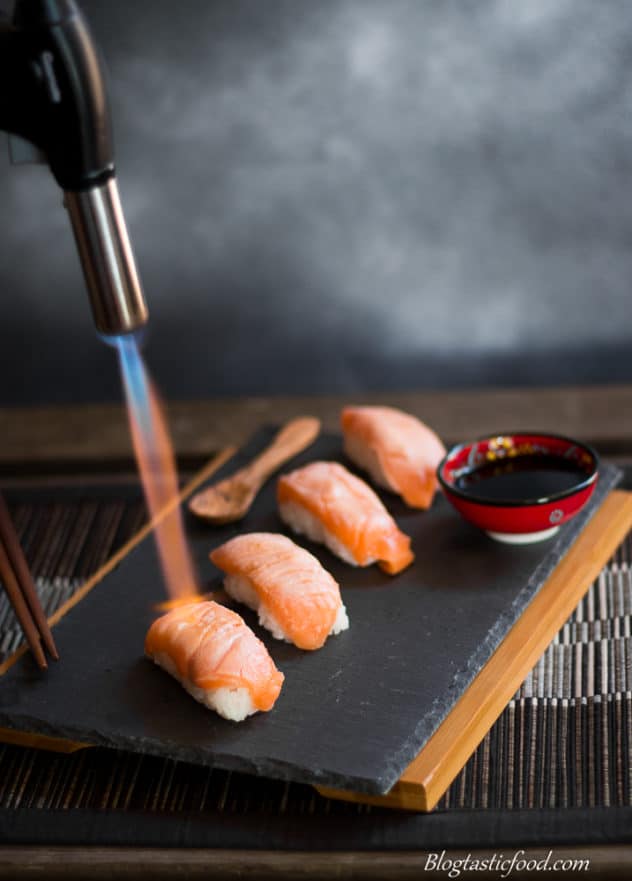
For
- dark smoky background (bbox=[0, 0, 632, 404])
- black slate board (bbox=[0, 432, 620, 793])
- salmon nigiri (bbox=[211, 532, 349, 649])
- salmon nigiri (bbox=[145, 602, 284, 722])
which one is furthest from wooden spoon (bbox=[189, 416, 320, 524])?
dark smoky background (bbox=[0, 0, 632, 404])

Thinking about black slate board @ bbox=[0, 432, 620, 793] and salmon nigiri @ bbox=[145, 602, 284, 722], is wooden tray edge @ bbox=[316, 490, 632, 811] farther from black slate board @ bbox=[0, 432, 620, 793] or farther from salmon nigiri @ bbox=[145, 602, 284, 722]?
salmon nigiri @ bbox=[145, 602, 284, 722]

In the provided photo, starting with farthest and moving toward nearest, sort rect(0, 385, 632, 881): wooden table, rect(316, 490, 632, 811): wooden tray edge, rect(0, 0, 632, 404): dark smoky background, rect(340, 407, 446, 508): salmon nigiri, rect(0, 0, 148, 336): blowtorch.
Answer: rect(0, 0, 632, 404): dark smoky background, rect(0, 385, 632, 881): wooden table, rect(340, 407, 446, 508): salmon nigiri, rect(316, 490, 632, 811): wooden tray edge, rect(0, 0, 148, 336): blowtorch

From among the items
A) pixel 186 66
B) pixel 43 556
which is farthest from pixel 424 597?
pixel 186 66

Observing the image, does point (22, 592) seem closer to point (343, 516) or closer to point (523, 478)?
point (343, 516)

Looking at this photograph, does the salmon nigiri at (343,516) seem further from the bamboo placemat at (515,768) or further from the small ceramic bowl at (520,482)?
the bamboo placemat at (515,768)

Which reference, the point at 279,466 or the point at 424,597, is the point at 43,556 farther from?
the point at 424,597

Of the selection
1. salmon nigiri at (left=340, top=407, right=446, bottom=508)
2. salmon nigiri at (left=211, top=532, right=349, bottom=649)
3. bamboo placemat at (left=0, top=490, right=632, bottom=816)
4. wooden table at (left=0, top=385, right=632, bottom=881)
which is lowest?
wooden table at (left=0, top=385, right=632, bottom=881)

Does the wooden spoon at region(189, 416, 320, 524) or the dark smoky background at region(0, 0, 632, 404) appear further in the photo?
the dark smoky background at region(0, 0, 632, 404)
